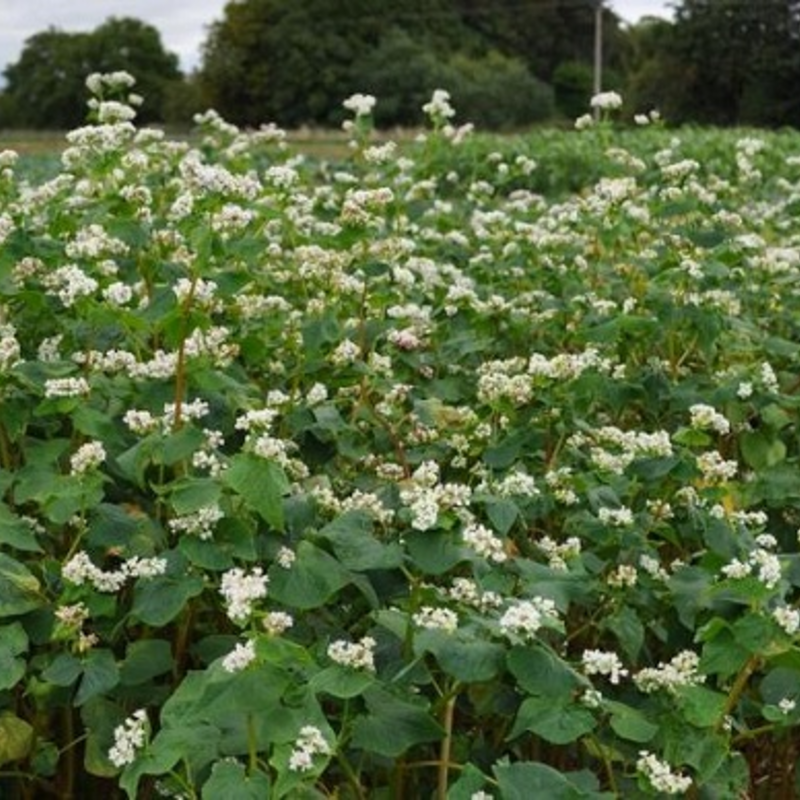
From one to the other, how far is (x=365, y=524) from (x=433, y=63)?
53.6 m

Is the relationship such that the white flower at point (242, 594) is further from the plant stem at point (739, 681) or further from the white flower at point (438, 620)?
the plant stem at point (739, 681)

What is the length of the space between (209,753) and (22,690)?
55cm

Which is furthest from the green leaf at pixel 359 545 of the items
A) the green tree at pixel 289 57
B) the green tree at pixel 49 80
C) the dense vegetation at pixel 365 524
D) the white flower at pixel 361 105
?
the green tree at pixel 49 80

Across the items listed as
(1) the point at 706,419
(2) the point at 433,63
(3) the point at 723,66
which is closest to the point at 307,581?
(1) the point at 706,419

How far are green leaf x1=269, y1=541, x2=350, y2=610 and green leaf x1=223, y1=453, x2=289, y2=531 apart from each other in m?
A: 0.07

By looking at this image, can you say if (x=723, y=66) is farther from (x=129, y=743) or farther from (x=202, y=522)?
(x=129, y=743)

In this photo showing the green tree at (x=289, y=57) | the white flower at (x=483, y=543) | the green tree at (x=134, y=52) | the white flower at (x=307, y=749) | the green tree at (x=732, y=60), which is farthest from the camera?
the green tree at (x=134, y=52)

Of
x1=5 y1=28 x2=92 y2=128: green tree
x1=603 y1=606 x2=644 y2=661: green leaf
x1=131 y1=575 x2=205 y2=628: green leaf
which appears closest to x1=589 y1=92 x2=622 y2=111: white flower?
x1=603 y1=606 x2=644 y2=661: green leaf

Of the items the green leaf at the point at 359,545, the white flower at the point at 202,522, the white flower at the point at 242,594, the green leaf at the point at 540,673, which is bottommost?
the green leaf at the point at 540,673

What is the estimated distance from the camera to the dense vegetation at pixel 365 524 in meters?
1.76

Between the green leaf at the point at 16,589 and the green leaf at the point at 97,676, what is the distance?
12cm

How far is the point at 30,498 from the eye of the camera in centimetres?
219

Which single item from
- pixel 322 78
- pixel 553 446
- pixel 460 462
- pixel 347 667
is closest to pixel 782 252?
pixel 553 446

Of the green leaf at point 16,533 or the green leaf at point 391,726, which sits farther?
the green leaf at point 16,533
